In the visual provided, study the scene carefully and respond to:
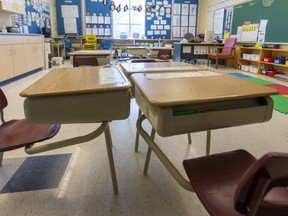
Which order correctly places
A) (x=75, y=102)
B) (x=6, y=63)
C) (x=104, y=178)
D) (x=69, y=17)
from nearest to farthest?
(x=75, y=102), (x=104, y=178), (x=6, y=63), (x=69, y=17)

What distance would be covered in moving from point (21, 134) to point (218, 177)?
45.2 inches

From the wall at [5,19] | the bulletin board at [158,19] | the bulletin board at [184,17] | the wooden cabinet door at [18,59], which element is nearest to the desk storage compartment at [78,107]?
the wooden cabinet door at [18,59]

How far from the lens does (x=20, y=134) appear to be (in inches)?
53.1

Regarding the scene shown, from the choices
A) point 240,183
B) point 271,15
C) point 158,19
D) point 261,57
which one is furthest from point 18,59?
point 158,19

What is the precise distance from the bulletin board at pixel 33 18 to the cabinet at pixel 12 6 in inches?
11.4

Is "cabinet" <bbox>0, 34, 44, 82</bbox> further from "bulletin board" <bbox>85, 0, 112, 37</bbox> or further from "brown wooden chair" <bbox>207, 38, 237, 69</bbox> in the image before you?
"brown wooden chair" <bbox>207, 38, 237, 69</bbox>

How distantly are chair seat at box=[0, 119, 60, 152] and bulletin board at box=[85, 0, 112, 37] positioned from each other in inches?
337

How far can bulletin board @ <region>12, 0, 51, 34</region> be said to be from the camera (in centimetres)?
613

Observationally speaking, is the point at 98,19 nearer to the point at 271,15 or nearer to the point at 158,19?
the point at 158,19

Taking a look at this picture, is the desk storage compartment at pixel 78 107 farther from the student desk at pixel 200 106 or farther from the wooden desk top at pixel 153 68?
the wooden desk top at pixel 153 68

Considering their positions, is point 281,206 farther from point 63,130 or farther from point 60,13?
point 60,13

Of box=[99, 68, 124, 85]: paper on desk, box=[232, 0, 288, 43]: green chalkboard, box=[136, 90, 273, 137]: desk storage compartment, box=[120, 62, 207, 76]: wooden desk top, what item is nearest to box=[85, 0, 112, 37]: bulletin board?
box=[232, 0, 288, 43]: green chalkboard

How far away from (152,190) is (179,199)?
0.60ft

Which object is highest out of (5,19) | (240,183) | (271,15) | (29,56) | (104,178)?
(271,15)
